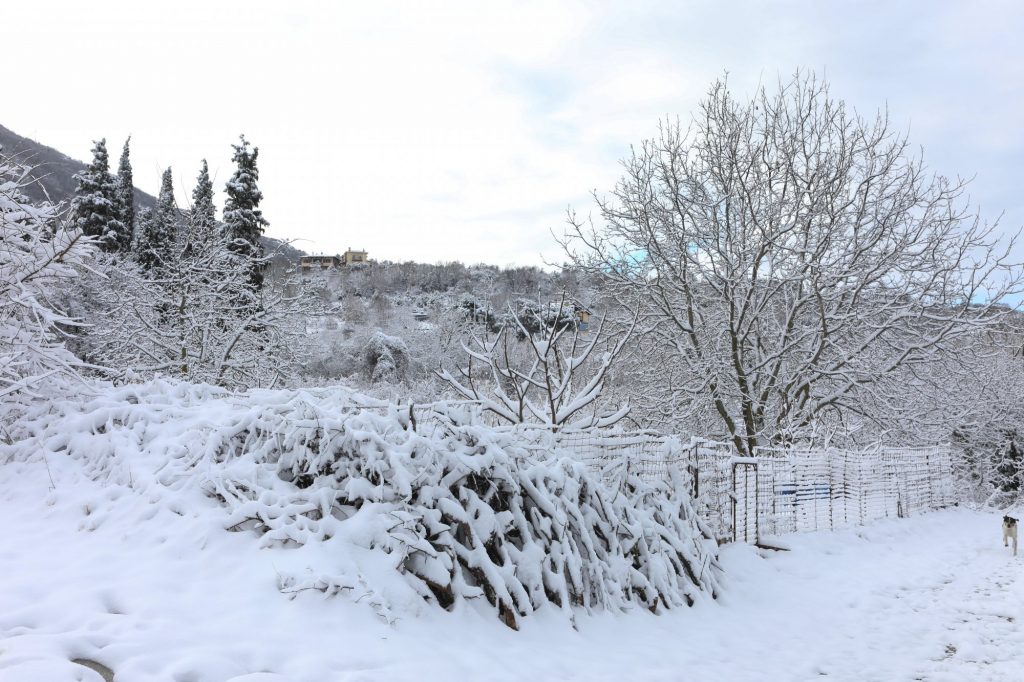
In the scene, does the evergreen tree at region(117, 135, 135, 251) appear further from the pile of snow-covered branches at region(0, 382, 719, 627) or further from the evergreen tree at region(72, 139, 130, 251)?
the pile of snow-covered branches at region(0, 382, 719, 627)

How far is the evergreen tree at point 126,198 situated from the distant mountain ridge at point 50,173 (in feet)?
5.17

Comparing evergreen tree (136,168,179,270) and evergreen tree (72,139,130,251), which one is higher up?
evergreen tree (72,139,130,251)

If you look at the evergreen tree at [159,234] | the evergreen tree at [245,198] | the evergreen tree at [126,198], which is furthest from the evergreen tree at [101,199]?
the evergreen tree at [245,198]

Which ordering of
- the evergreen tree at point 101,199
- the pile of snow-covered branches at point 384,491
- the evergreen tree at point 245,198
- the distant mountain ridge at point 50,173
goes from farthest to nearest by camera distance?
1. the evergreen tree at point 101,199
2. the evergreen tree at point 245,198
3. the distant mountain ridge at point 50,173
4. the pile of snow-covered branches at point 384,491

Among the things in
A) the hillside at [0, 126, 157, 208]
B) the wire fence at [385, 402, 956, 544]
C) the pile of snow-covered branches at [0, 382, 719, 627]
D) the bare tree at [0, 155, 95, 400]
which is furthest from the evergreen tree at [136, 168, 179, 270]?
the wire fence at [385, 402, 956, 544]

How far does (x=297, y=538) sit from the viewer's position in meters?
4.68

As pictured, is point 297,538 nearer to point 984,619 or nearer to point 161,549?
point 161,549

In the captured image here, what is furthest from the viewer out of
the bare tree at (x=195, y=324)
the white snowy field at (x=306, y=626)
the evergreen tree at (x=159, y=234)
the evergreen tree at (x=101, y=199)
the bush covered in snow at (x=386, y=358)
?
the bush covered in snow at (x=386, y=358)

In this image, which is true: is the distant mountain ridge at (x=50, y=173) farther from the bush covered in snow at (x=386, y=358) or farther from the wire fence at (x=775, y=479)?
the bush covered in snow at (x=386, y=358)

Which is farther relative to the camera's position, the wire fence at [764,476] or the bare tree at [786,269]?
the bare tree at [786,269]

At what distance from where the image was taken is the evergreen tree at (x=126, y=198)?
34362 mm

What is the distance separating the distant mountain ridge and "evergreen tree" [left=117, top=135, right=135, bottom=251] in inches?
62.1

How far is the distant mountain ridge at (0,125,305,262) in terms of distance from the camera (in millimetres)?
7551

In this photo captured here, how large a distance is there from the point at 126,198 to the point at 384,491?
3974 centimetres
